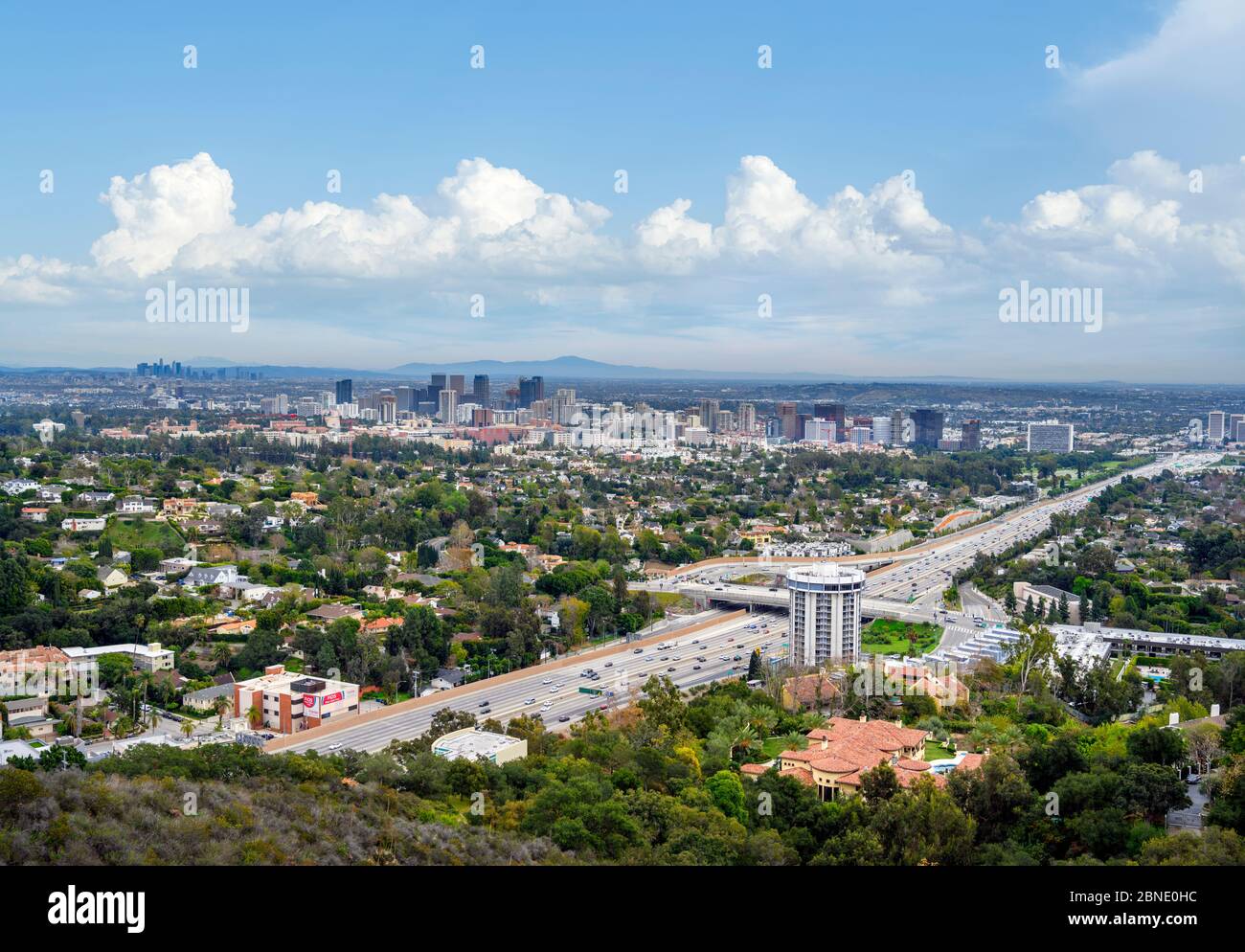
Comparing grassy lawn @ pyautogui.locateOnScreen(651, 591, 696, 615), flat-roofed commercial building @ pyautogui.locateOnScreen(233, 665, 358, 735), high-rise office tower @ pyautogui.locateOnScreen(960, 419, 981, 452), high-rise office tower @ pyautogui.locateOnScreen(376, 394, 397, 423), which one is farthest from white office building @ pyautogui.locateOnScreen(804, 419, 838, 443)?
flat-roofed commercial building @ pyautogui.locateOnScreen(233, 665, 358, 735)

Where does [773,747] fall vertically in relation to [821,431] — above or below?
below

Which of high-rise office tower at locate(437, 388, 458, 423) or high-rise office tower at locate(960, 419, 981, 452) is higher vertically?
high-rise office tower at locate(437, 388, 458, 423)

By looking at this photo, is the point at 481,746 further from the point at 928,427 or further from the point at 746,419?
the point at 746,419

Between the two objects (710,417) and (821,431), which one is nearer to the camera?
(821,431)

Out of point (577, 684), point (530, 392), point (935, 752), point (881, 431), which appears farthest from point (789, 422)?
point (935, 752)

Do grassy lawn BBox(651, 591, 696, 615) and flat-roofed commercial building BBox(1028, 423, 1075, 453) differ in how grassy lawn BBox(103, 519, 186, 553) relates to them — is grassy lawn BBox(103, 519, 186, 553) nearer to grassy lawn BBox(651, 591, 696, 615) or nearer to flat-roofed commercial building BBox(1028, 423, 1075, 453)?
grassy lawn BBox(651, 591, 696, 615)
